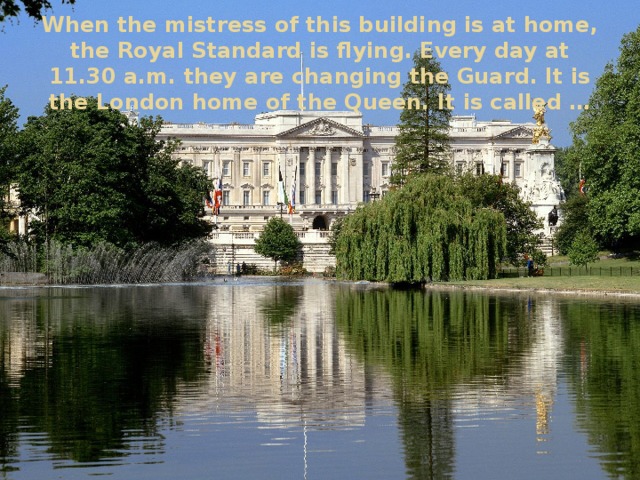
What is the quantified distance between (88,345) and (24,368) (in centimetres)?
472

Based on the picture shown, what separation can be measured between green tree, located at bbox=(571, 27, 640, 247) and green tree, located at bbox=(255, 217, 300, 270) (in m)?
29.7

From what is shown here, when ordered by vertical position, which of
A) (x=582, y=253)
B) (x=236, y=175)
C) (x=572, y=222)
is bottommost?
(x=582, y=253)

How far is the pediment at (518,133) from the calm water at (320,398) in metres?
136

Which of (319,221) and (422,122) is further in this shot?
(319,221)

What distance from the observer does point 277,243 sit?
10619cm

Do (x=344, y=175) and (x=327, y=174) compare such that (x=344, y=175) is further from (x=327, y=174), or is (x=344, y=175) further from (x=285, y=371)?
(x=285, y=371)

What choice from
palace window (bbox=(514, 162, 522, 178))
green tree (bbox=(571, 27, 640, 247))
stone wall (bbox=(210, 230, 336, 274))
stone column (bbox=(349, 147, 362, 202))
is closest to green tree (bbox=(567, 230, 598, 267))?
green tree (bbox=(571, 27, 640, 247))

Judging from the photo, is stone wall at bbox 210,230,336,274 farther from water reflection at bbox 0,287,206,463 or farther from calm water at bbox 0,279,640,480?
calm water at bbox 0,279,640,480

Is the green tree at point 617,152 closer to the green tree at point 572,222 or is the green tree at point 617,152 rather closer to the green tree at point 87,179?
the green tree at point 572,222

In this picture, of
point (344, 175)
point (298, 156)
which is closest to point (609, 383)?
point (298, 156)

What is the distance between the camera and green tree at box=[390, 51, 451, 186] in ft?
305

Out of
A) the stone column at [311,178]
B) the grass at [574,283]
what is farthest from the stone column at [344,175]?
the grass at [574,283]

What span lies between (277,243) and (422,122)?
1818 cm

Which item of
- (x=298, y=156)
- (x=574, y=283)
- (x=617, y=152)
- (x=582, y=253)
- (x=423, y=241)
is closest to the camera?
(x=574, y=283)
